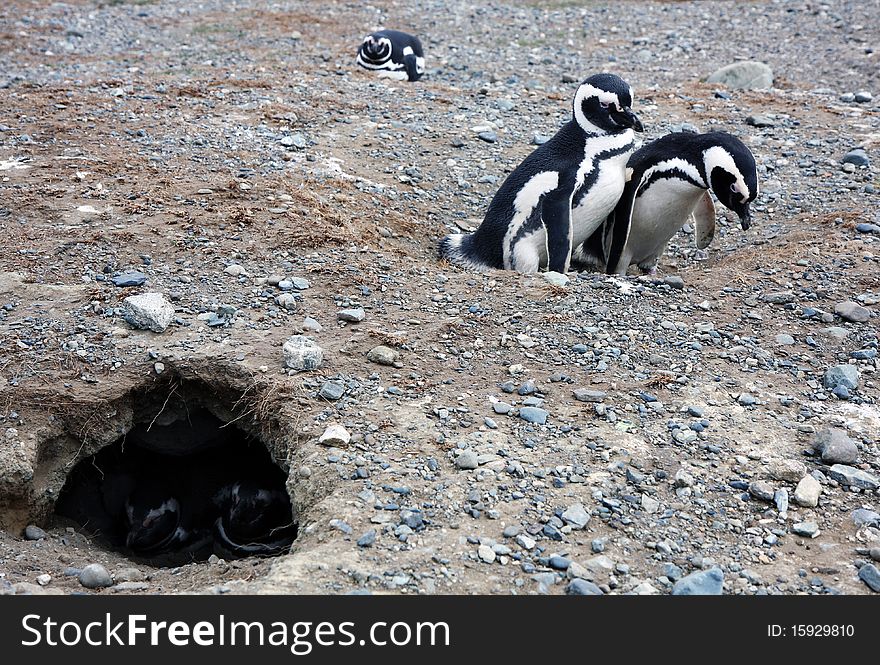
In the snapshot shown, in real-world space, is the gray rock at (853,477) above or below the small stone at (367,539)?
above

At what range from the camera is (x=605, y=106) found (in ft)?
12.3

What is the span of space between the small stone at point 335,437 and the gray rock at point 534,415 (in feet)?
1.69

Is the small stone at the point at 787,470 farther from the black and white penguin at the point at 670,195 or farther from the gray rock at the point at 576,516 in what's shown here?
the black and white penguin at the point at 670,195

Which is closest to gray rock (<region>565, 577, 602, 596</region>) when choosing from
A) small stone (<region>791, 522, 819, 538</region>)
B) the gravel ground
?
the gravel ground

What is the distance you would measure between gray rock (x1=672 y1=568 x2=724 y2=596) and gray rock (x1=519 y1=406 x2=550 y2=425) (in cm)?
69

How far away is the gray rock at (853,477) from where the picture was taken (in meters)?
2.46

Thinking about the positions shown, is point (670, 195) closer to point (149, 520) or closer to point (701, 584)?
point (701, 584)

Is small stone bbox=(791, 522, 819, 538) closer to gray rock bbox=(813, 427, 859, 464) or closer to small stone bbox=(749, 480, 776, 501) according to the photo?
small stone bbox=(749, 480, 776, 501)

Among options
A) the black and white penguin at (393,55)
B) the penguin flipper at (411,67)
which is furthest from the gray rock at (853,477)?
the penguin flipper at (411,67)

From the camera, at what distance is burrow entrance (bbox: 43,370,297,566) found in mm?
2932

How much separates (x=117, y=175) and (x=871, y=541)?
10.8 feet

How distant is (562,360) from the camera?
117 inches
